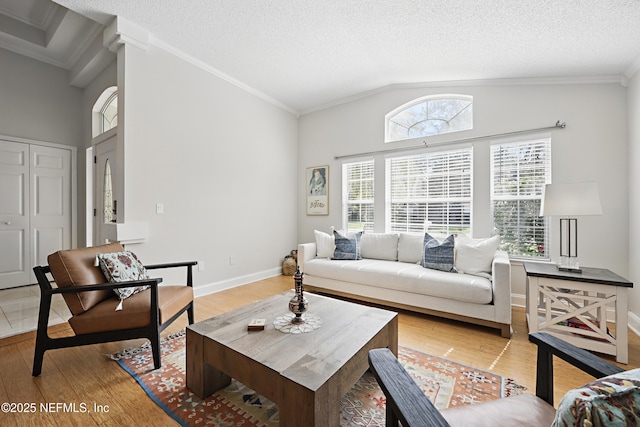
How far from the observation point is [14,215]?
3750 mm

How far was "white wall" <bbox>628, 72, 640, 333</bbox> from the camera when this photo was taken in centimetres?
250

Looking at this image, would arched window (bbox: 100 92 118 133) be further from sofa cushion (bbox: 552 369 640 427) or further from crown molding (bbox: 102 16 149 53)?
sofa cushion (bbox: 552 369 640 427)

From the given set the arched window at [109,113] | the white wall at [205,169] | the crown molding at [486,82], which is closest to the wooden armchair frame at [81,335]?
the white wall at [205,169]

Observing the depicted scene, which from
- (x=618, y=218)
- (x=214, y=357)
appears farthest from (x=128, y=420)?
(x=618, y=218)

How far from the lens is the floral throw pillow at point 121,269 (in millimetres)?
2021

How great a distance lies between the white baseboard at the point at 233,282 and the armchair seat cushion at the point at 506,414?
3.35m

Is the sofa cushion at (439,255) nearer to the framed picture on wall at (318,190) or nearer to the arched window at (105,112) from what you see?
the framed picture on wall at (318,190)

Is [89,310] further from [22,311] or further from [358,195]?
[358,195]

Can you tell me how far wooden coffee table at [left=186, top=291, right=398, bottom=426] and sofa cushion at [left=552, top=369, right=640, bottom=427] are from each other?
32.3 inches

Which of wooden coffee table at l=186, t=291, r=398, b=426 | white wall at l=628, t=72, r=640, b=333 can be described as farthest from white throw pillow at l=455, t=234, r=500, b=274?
wooden coffee table at l=186, t=291, r=398, b=426

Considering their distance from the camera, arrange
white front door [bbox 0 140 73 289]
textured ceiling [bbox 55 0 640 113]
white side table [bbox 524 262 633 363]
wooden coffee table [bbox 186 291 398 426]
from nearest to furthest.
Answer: wooden coffee table [bbox 186 291 398 426]
white side table [bbox 524 262 633 363]
textured ceiling [bbox 55 0 640 113]
white front door [bbox 0 140 73 289]

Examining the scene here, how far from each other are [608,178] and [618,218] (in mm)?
424

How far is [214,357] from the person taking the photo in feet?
4.87

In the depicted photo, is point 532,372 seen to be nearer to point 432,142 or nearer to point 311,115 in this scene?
point 432,142
